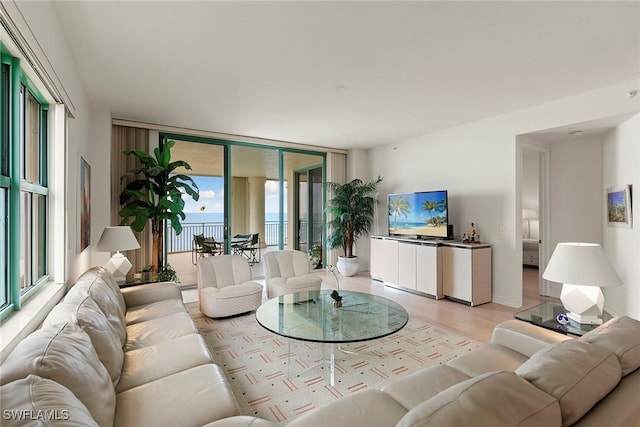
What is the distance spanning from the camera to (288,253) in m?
4.67

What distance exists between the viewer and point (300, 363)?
2723 mm

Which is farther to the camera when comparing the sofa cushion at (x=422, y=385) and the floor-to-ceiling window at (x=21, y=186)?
the floor-to-ceiling window at (x=21, y=186)

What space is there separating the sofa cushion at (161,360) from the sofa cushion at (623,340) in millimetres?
1952

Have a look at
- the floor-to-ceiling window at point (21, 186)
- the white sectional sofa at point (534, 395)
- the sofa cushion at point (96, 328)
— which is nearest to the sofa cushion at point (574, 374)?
the white sectional sofa at point (534, 395)

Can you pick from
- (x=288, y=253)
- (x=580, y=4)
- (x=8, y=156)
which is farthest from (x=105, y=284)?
(x=580, y=4)

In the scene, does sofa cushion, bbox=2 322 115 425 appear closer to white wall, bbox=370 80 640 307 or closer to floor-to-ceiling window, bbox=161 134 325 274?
floor-to-ceiling window, bbox=161 134 325 274

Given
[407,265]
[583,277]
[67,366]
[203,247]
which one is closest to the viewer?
[67,366]

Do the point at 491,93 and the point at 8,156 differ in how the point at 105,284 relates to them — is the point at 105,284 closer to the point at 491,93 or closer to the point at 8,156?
the point at 8,156

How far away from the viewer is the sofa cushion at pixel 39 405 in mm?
870

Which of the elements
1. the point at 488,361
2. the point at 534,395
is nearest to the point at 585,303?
the point at 488,361

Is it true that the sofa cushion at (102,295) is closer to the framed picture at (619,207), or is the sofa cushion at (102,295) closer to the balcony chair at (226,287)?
the balcony chair at (226,287)

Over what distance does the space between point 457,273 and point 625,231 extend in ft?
6.43

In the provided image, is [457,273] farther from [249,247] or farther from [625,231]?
[249,247]

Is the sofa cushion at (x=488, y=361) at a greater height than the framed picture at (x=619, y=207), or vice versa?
the framed picture at (x=619, y=207)
